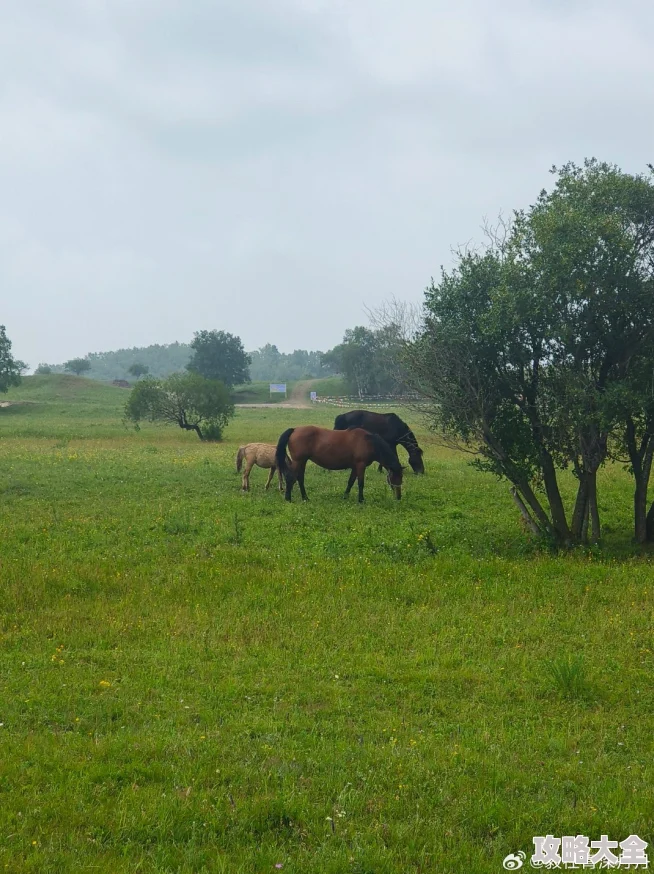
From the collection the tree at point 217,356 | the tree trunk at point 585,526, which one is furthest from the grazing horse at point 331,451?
the tree at point 217,356

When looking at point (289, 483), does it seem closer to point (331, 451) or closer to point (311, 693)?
point (331, 451)

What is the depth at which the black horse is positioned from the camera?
22250 mm

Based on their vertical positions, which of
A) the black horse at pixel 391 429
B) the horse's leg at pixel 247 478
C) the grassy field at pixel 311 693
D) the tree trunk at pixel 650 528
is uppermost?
the black horse at pixel 391 429

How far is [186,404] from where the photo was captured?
129 ft

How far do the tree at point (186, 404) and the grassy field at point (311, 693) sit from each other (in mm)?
24415

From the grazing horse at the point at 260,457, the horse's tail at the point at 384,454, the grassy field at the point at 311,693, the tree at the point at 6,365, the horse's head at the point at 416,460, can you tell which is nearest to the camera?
the grassy field at the point at 311,693

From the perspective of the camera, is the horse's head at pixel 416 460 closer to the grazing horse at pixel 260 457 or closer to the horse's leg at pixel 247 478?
the grazing horse at pixel 260 457

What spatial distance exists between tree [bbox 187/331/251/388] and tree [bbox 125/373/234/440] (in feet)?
160

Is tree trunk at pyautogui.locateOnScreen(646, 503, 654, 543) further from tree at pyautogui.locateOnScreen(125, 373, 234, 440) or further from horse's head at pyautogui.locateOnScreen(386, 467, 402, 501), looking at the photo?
tree at pyautogui.locateOnScreen(125, 373, 234, 440)

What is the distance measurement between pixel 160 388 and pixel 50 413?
19.8 m

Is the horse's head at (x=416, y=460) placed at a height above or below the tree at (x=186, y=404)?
below

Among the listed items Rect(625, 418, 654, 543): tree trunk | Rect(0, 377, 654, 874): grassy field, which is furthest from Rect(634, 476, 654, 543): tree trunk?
Rect(0, 377, 654, 874): grassy field

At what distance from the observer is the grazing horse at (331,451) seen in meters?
17.3

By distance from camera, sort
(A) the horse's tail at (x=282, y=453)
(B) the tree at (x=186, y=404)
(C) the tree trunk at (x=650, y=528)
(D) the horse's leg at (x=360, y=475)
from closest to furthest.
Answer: (C) the tree trunk at (x=650, y=528) → (D) the horse's leg at (x=360, y=475) → (A) the horse's tail at (x=282, y=453) → (B) the tree at (x=186, y=404)
